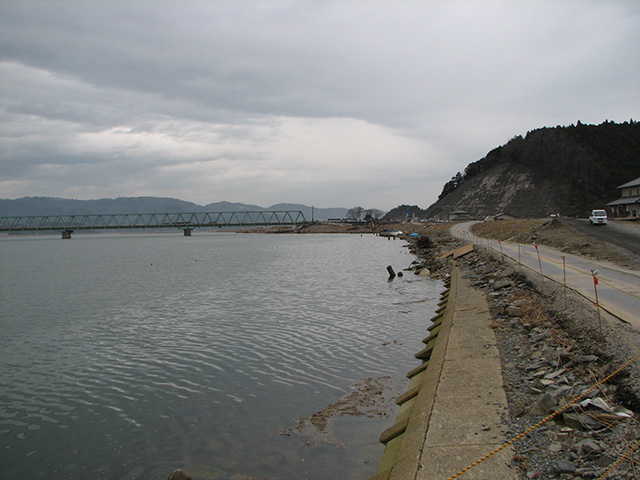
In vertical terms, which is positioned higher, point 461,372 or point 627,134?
point 627,134

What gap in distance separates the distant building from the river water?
199 ft

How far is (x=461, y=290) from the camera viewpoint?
2439 cm

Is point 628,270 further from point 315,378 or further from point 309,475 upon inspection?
point 309,475

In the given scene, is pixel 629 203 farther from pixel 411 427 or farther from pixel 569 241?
pixel 411 427

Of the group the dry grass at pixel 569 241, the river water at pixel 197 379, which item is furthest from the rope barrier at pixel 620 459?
the dry grass at pixel 569 241

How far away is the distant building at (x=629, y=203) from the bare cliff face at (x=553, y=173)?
41.3 m

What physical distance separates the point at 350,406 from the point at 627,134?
19120cm

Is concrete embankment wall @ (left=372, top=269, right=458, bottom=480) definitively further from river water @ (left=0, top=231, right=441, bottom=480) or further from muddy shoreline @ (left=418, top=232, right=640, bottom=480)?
muddy shoreline @ (left=418, top=232, right=640, bottom=480)

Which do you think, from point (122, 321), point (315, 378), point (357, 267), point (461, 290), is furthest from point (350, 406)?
point (357, 267)

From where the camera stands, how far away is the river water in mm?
9766

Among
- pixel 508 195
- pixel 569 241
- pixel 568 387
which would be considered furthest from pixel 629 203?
pixel 568 387

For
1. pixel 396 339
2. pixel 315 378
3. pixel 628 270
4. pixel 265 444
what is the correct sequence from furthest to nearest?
pixel 628 270, pixel 396 339, pixel 315 378, pixel 265 444

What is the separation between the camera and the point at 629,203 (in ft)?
250

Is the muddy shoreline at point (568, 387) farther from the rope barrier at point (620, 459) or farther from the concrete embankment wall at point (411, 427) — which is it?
the concrete embankment wall at point (411, 427)
